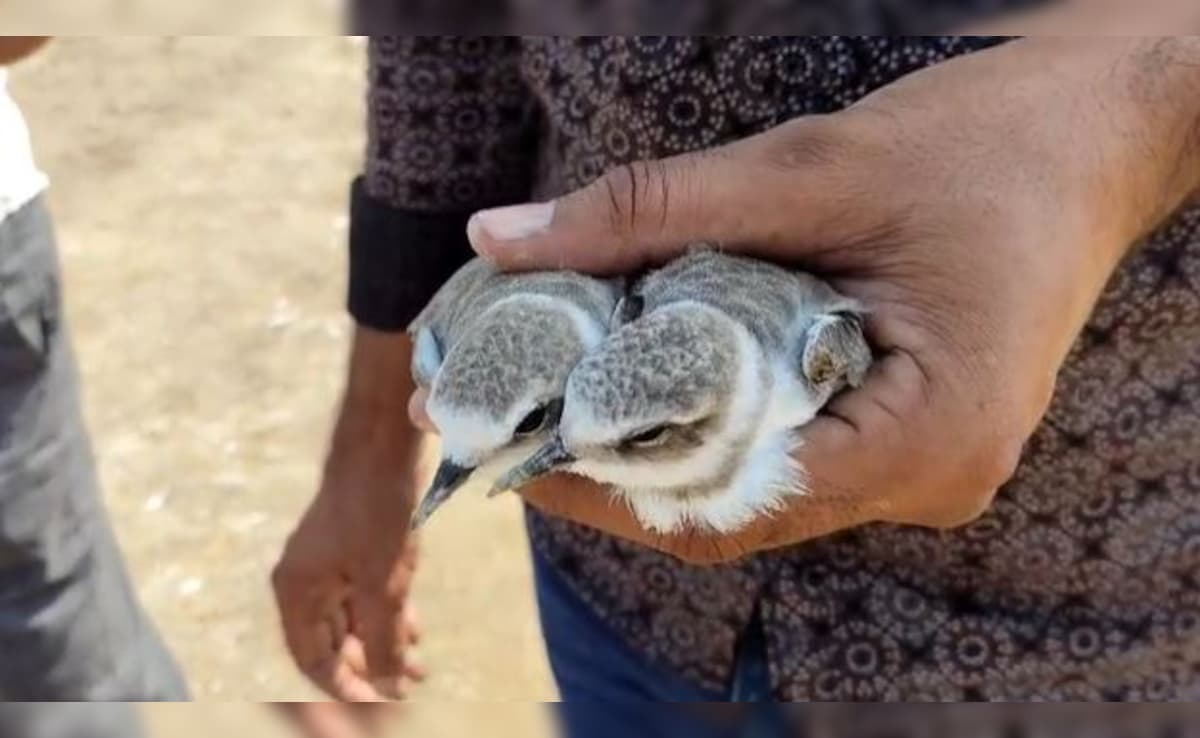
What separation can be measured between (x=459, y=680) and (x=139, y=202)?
1.21m

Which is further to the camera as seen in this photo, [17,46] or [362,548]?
[362,548]

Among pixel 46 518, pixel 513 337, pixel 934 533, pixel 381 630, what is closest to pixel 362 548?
pixel 381 630

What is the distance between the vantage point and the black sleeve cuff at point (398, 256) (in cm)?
125

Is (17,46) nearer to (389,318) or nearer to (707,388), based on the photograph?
(707,388)

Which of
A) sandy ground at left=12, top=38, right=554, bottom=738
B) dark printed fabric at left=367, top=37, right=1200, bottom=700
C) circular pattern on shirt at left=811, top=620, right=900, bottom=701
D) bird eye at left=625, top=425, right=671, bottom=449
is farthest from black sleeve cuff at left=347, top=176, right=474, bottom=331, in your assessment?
sandy ground at left=12, top=38, right=554, bottom=738

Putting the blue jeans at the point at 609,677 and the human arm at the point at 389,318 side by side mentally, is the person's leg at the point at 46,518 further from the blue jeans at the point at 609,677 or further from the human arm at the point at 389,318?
the blue jeans at the point at 609,677

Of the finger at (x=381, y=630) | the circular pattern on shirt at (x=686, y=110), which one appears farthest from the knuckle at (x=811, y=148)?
the finger at (x=381, y=630)

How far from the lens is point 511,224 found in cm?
90

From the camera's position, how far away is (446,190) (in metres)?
1.24

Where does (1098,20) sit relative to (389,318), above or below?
above

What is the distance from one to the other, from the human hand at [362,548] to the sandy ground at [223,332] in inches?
22.7

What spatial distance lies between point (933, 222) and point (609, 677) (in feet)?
1.51

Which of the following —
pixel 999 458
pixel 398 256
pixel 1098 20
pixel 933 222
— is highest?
pixel 1098 20

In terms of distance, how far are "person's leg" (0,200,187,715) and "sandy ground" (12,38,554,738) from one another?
1.44ft
